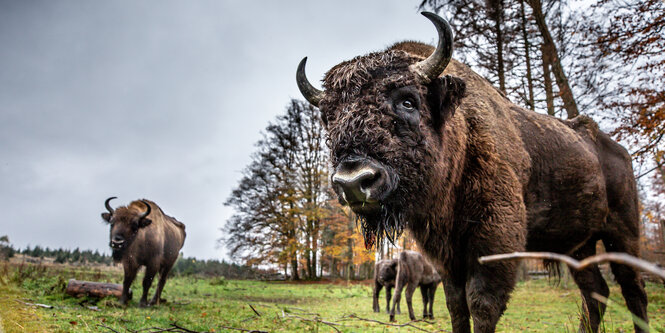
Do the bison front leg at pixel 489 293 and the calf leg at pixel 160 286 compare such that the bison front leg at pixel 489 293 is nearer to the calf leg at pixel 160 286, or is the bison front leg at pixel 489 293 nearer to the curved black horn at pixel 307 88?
the curved black horn at pixel 307 88

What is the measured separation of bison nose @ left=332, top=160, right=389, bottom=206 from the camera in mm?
2254

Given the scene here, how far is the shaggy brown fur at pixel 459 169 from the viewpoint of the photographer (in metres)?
2.62

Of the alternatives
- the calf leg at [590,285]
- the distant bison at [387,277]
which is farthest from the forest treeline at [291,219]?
the calf leg at [590,285]

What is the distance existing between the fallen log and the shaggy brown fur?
25.2 ft

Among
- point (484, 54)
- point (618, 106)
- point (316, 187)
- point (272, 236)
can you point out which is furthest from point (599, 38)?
point (272, 236)

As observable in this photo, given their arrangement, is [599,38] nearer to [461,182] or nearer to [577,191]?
[577,191]

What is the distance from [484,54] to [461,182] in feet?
36.3

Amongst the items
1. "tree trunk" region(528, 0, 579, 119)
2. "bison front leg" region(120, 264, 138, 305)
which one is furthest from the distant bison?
"bison front leg" region(120, 264, 138, 305)

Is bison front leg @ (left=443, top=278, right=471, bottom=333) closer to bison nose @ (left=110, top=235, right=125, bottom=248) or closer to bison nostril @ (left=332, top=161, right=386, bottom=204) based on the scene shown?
bison nostril @ (left=332, top=161, right=386, bottom=204)

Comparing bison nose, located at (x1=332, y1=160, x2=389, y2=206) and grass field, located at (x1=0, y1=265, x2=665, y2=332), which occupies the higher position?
bison nose, located at (x1=332, y1=160, x2=389, y2=206)

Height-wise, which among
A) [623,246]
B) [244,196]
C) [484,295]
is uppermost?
[244,196]

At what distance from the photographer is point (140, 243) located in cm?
902

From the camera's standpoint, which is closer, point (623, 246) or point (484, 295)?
point (484, 295)

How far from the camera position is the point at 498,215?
2.90 metres
